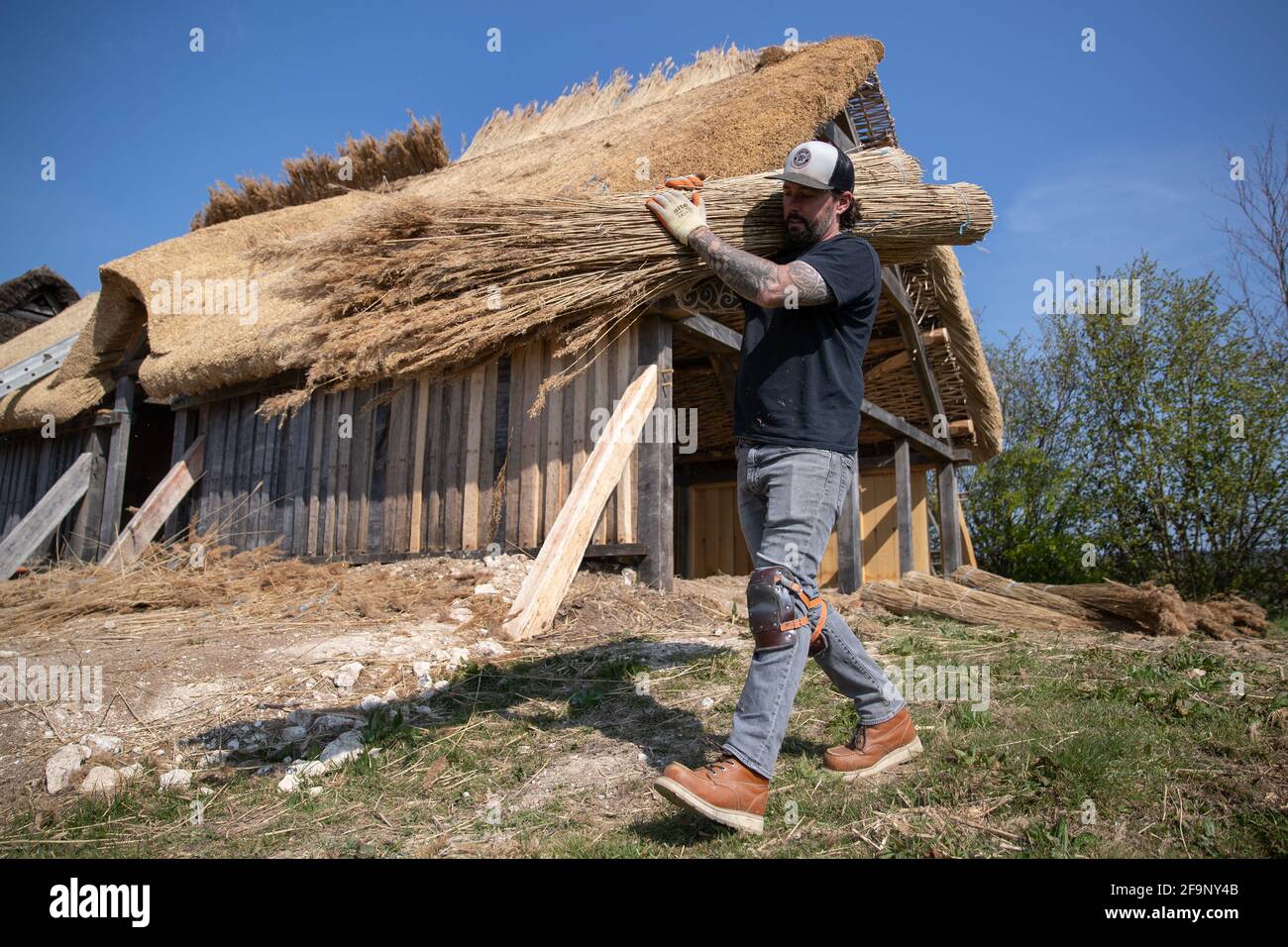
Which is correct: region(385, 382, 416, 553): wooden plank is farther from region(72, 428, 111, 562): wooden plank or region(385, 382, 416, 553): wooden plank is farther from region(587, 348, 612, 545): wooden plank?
region(72, 428, 111, 562): wooden plank

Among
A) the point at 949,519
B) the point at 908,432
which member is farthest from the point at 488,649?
the point at 949,519

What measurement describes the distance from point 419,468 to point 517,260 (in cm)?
339

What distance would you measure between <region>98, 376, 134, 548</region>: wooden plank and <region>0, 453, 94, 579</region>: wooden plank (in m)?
0.23

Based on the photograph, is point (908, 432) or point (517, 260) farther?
point (908, 432)

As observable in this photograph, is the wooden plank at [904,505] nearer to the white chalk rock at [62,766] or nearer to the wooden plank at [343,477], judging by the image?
the wooden plank at [343,477]

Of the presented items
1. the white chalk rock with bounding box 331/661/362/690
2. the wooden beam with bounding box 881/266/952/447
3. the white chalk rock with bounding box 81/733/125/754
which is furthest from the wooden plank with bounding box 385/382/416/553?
the wooden beam with bounding box 881/266/952/447

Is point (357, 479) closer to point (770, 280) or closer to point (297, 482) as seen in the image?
point (297, 482)

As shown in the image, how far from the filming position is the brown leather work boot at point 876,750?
2289 millimetres

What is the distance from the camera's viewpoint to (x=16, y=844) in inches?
88.2

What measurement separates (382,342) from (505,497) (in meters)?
2.71

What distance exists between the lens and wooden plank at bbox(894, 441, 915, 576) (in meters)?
8.98

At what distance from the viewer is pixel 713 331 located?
5.94 m
